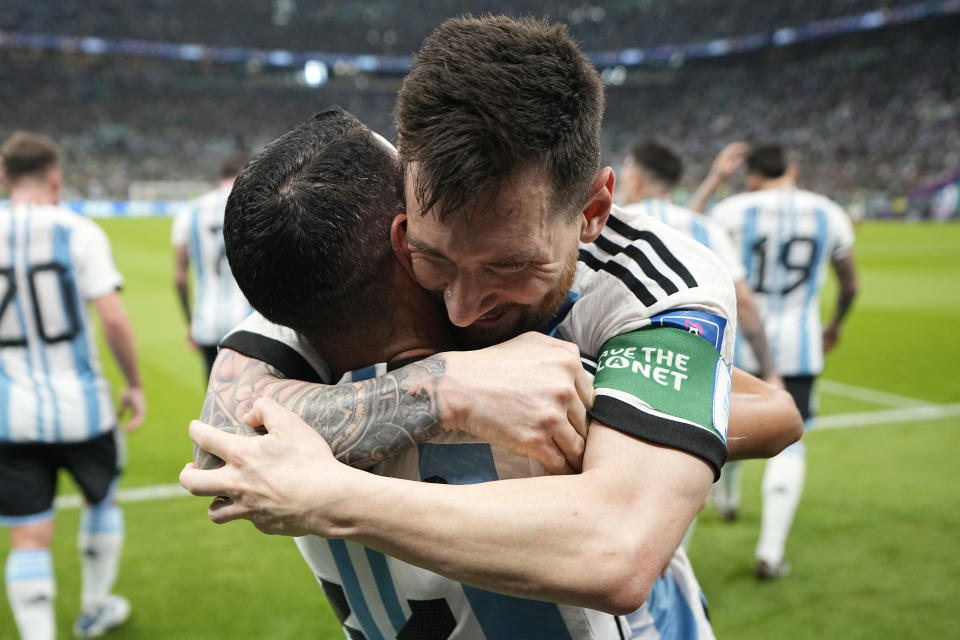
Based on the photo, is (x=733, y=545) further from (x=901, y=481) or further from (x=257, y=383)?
(x=257, y=383)

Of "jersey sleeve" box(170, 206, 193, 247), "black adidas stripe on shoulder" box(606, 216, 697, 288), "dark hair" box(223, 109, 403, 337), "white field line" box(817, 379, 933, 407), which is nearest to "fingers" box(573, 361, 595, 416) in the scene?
"black adidas stripe on shoulder" box(606, 216, 697, 288)

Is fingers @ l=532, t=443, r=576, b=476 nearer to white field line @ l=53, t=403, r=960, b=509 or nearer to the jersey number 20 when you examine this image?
the jersey number 20

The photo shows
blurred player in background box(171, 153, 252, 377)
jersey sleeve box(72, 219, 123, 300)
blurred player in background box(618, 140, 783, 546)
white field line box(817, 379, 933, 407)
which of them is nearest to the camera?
jersey sleeve box(72, 219, 123, 300)

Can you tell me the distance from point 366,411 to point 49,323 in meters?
3.06

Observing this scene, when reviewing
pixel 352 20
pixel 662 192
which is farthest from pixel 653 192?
pixel 352 20

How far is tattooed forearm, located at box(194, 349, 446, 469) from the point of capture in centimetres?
119

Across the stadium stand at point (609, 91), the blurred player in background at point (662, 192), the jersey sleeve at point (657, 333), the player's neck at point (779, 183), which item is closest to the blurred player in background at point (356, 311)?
the jersey sleeve at point (657, 333)

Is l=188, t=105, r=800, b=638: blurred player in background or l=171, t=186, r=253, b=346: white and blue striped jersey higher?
l=188, t=105, r=800, b=638: blurred player in background

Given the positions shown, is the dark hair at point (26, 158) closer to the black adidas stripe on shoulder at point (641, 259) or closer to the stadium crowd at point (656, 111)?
the black adidas stripe on shoulder at point (641, 259)

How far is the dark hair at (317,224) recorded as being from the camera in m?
1.22

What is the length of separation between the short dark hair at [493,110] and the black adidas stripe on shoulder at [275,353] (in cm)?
41

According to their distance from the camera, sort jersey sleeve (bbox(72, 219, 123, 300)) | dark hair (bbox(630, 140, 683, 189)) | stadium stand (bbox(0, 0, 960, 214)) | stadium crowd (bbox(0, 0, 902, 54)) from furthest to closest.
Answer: stadium crowd (bbox(0, 0, 902, 54)) → stadium stand (bbox(0, 0, 960, 214)) → dark hair (bbox(630, 140, 683, 189)) → jersey sleeve (bbox(72, 219, 123, 300))

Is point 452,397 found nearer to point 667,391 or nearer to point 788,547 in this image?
point 667,391

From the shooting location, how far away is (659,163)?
5016 mm
